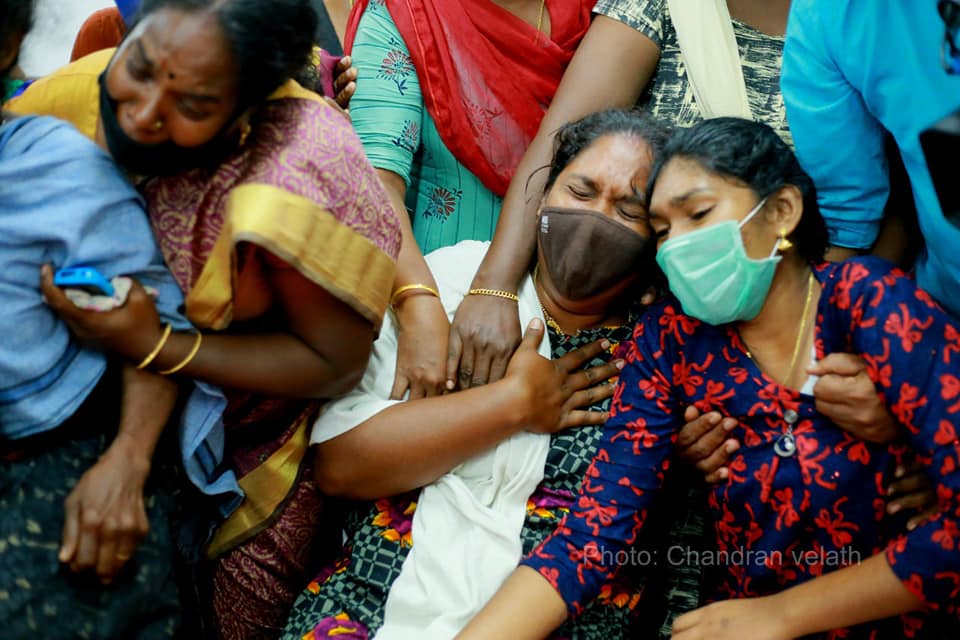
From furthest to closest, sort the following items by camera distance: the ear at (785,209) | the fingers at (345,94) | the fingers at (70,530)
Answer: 1. the fingers at (345,94)
2. the ear at (785,209)
3. the fingers at (70,530)

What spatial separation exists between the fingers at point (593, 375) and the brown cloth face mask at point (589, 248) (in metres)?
0.18

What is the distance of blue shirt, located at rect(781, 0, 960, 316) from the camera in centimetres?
178

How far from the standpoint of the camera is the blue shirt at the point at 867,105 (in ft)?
5.85

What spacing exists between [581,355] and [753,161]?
60 centimetres

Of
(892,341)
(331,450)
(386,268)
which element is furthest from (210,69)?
(892,341)

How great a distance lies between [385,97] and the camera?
259 cm

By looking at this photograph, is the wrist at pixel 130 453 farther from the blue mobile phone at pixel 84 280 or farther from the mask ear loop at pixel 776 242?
the mask ear loop at pixel 776 242

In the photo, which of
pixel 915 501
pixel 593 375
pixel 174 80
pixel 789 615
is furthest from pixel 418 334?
pixel 915 501

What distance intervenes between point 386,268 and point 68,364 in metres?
0.60

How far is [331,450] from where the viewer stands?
2.08m

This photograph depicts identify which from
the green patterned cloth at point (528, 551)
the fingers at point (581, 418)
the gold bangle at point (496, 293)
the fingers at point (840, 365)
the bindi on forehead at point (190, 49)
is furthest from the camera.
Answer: the gold bangle at point (496, 293)

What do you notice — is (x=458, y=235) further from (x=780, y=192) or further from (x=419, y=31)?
(x=780, y=192)

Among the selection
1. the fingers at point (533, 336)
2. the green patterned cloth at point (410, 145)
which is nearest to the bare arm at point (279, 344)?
the fingers at point (533, 336)

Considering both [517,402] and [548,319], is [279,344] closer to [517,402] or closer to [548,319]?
[517,402]
